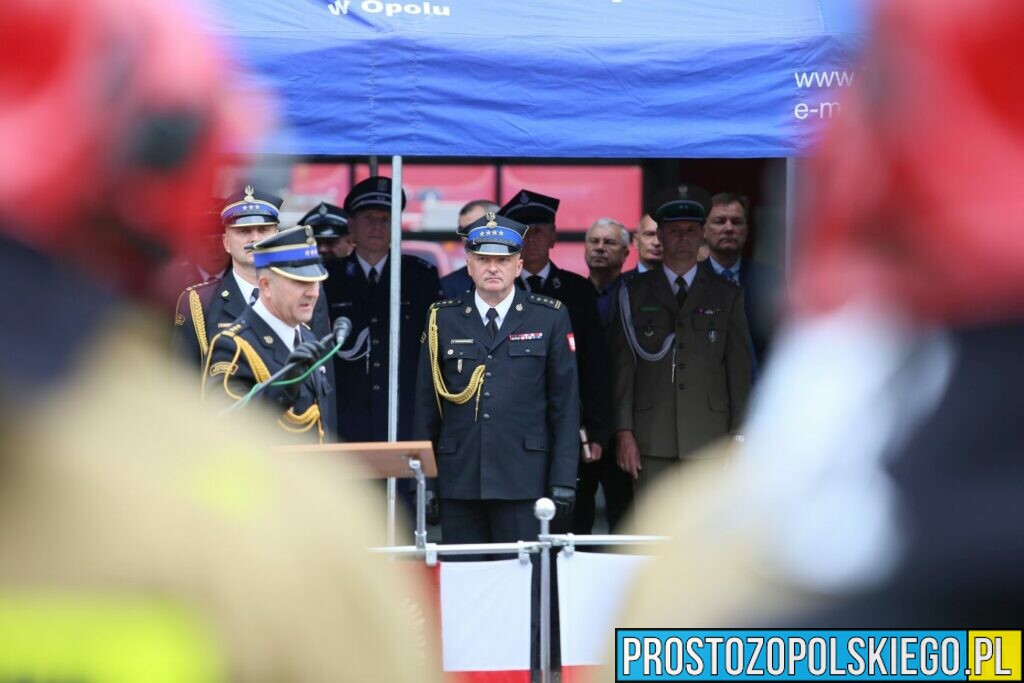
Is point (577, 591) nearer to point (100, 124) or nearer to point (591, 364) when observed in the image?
point (591, 364)

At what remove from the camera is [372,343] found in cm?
736

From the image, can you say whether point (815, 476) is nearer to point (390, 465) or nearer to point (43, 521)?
point (43, 521)

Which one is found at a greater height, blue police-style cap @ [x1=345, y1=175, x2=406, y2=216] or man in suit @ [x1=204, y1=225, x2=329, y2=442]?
blue police-style cap @ [x1=345, y1=175, x2=406, y2=216]

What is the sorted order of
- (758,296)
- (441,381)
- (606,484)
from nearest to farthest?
1. (441,381)
2. (758,296)
3. (606,484)

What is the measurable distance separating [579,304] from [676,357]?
1.88 ft

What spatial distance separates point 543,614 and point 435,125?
2.12m

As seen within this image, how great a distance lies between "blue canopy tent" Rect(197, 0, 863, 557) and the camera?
5988 millimetres

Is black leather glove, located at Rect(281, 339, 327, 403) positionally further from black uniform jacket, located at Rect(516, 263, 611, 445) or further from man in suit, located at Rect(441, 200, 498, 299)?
man in suit, located at Rect(441, 200, 498, 299)

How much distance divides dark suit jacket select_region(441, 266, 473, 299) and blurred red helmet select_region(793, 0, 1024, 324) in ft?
21.7

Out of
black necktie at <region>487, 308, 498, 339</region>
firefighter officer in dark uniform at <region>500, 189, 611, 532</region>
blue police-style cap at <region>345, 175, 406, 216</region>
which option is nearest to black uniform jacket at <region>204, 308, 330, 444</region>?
black necktie at <region>487, 308, 498, 339</region>

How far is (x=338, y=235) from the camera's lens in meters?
7.62

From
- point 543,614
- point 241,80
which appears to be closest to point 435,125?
point 543,614

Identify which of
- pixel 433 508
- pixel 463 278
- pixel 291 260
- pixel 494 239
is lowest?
pixel 433 508

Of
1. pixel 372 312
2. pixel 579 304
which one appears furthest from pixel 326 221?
pixel 579 304
